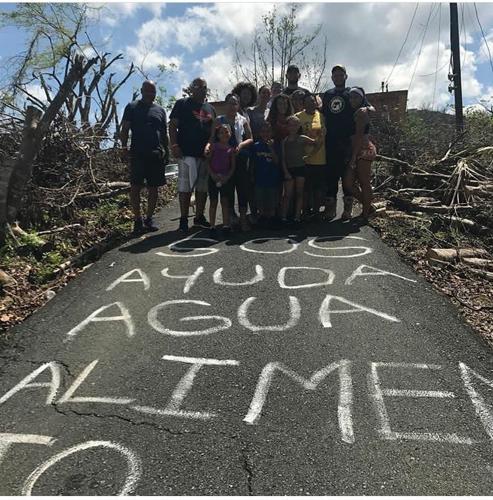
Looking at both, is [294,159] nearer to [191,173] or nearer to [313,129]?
[313,129]

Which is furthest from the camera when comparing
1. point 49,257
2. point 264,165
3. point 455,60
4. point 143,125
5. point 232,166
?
point 455,60

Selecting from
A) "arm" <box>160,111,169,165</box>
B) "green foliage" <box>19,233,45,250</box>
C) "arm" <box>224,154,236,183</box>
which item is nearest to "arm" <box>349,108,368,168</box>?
"arm" <box>224,154,236,183</box>

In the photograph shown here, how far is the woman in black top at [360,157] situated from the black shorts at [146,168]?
2.52 meters

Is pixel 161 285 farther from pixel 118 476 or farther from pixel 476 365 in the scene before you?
pixel 476 365

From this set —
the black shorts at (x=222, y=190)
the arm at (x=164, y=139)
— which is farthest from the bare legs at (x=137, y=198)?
the black shorts at (x=222, y=190)

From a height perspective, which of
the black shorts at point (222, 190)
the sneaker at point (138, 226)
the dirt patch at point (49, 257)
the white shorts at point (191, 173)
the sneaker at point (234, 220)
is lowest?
the dirt patch at point (49, 257)

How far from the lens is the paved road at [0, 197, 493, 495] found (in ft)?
8.45

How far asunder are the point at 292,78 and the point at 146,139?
2.14m

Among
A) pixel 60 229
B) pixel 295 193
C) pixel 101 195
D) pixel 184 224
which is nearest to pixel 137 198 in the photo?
pixel 184 224

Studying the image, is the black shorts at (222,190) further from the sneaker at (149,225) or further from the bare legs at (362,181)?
the bare legs at (362,181)

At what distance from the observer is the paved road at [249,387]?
257cm

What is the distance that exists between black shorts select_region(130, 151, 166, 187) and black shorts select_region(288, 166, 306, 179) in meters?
1.70

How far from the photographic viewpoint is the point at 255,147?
629cm

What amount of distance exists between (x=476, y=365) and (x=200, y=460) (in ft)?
6.95
